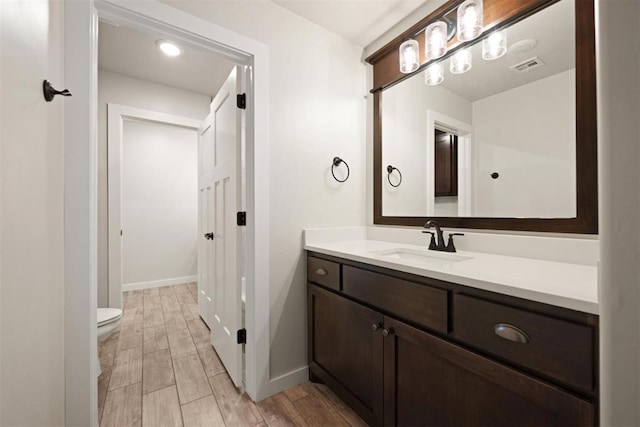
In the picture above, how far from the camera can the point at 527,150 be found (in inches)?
47.9

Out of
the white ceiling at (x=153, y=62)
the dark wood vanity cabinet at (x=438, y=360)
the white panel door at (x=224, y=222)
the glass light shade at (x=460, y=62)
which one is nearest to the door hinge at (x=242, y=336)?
the white panel door at (x=224, y=222)

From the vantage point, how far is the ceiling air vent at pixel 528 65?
1.18 m

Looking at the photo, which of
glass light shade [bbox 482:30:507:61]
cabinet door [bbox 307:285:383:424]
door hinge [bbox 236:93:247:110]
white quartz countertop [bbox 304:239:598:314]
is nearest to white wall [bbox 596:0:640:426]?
white quartz countertop [bbox 304:239:598:314]

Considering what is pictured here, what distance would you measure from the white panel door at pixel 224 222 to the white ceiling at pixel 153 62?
2.15 ft

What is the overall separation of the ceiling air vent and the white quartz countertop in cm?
87

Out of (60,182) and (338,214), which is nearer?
(60,182)

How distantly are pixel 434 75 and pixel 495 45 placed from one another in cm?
33

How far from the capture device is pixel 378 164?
6.28 ft

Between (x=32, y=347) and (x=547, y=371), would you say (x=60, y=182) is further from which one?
(x=547, y=371)

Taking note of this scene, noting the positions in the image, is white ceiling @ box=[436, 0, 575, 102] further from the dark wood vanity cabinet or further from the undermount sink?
the dark wood vanity cabinet

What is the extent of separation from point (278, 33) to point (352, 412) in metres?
2.17

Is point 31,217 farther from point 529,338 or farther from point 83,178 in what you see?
point 529,338

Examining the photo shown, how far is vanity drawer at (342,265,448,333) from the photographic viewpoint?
0.92 m

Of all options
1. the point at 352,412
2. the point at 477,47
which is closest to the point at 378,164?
the point at 477,47
